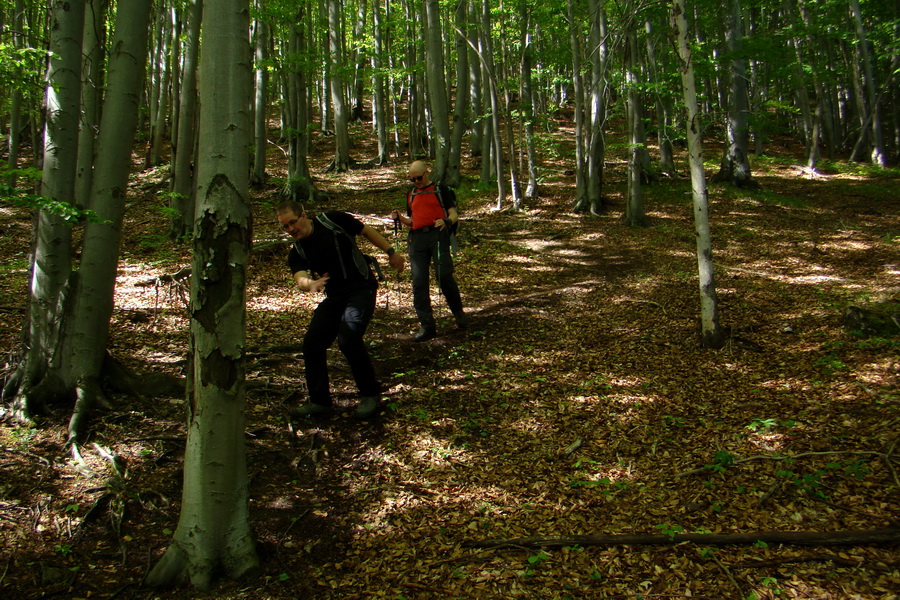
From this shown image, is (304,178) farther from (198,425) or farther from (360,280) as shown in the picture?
(198,425)

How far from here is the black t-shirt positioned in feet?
15.2

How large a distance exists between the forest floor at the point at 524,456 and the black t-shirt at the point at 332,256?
4.07 ft

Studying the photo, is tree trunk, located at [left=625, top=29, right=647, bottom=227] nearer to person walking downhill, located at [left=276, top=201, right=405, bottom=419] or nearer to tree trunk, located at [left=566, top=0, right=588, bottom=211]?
tree trunk, located at [left=566, top=0, right=588, bottom=211]

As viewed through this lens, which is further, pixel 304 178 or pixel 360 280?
Result: pixel 304 178

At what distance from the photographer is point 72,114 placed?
4.47m

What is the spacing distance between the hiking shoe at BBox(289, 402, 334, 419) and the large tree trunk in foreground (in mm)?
1734

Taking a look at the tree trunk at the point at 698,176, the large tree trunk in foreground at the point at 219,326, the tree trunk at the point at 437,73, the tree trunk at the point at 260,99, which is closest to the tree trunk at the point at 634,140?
the tree trunk at the point at 437,73

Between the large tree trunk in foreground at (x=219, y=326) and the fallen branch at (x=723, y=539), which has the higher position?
the large tree trunk in foreground at (x=219, y=326)

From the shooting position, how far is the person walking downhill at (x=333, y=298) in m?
4.66

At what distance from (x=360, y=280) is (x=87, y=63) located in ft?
10.9

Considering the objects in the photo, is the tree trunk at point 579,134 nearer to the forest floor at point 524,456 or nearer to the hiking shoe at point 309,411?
the forest floor at point 524,456

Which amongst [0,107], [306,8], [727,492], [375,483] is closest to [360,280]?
[375,483]

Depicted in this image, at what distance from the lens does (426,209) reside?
21.7ft

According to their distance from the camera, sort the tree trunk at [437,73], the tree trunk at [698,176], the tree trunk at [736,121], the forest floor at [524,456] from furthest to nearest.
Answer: the tree trunk at [736,121] < the tree trunk at [437,73] < the tree trunk at [698,176] < the forest floor at [524,456]
